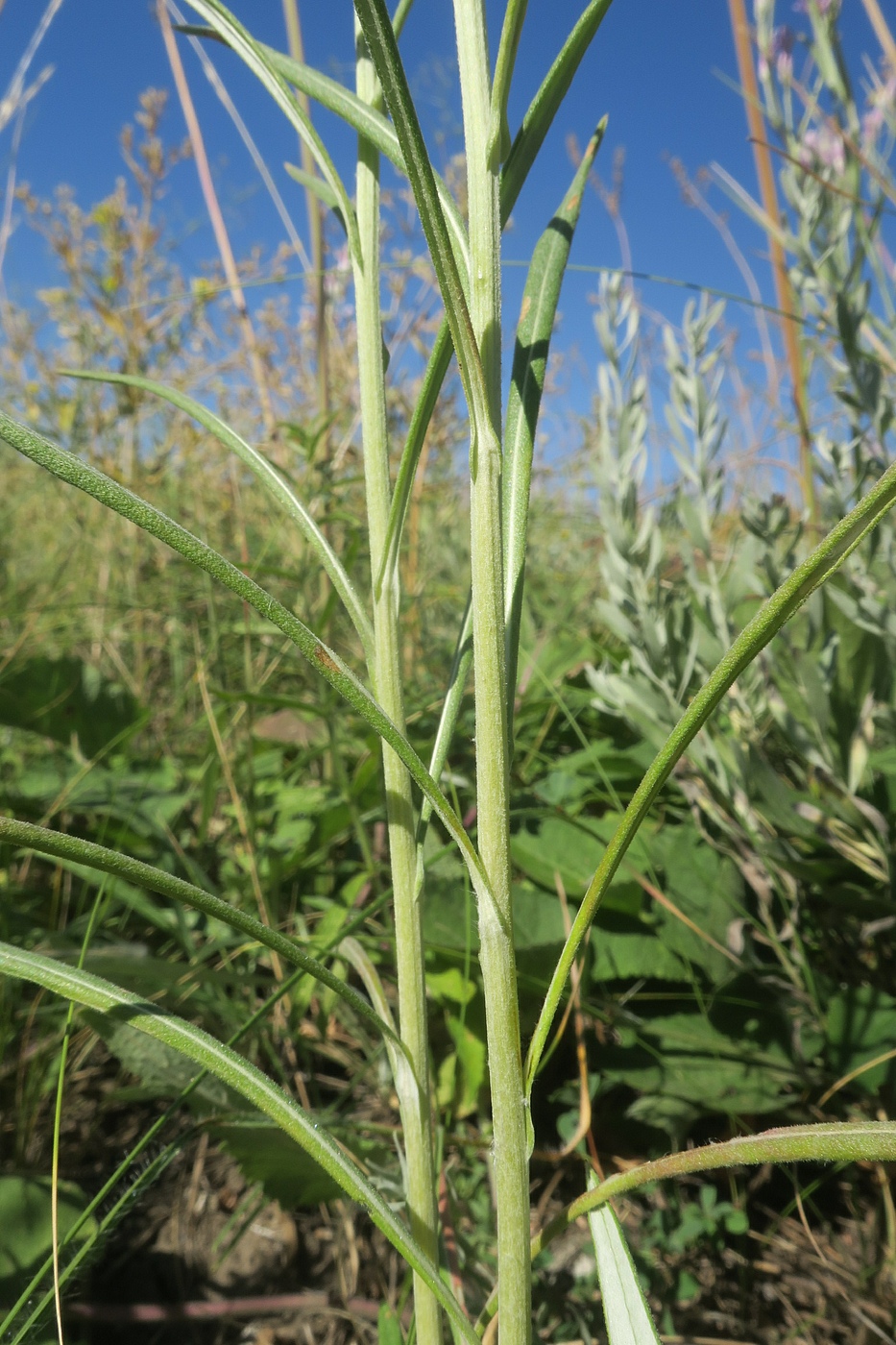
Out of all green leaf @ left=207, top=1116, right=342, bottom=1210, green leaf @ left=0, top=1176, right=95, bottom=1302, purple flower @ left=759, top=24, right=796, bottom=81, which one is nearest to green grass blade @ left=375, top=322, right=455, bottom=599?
green leaf @ left=207, top=1116, right=342, bottom=1210

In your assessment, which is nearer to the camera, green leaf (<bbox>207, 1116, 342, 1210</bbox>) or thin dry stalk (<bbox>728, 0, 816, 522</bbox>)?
green leaf (<bbox>207, 1116, 342, 1210</bbox>)

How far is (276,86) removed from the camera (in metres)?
0.47

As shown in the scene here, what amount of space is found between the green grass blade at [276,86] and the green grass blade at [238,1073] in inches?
16.3

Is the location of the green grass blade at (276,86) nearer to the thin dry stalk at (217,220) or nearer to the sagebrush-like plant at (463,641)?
the sagebrush-like plant at (463,641)

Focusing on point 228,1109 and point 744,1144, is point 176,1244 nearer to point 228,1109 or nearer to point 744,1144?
point 228,1109

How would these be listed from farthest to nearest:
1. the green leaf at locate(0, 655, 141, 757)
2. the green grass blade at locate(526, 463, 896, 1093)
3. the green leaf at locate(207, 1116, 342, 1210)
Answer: the green leaf at locate(0, 655, 141, 757), the green leaf at locate(207, 1116, 342, 1210), the green grass blade at locate(526, 463, 896, 1093)

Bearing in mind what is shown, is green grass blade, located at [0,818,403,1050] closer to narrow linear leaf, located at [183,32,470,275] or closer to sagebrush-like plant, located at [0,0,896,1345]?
sagebrush-like plant, located at [0,0,896,1345]

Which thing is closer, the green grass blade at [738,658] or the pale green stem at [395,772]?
the green grass blade at [738,658]

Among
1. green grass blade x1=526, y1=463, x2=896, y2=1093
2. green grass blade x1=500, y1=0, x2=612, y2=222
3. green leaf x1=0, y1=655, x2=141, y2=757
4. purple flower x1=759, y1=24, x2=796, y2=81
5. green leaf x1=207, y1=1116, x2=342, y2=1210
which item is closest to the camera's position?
green grass blade x1=526, y1=463, x2=896, y2=1093

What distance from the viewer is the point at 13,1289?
2.01 ft

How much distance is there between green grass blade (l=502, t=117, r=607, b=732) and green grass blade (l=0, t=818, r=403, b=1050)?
151 millimetres

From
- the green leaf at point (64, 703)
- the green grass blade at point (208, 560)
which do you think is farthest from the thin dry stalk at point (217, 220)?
the green grass blade at point (208, 560)

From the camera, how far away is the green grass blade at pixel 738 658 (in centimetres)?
27

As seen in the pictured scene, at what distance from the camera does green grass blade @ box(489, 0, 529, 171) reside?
0.36m
